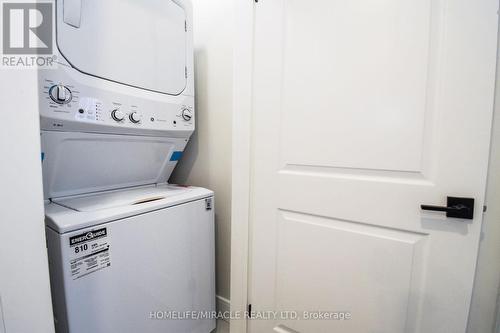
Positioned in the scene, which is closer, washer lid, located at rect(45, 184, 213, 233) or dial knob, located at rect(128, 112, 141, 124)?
washer lid, located at rect(45, 184, 213, 233)

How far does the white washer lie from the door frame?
167mm

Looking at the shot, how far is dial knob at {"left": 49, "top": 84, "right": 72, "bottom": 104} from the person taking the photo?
0.82 meters

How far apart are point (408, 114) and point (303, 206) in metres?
0.57

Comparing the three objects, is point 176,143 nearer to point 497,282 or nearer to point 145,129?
point 145,129

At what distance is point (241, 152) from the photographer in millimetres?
1221

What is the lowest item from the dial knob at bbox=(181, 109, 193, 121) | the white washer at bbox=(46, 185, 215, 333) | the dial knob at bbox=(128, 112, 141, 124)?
the white washer at bbox=(46, 185, 215, 333)

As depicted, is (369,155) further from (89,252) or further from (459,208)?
(89,252)

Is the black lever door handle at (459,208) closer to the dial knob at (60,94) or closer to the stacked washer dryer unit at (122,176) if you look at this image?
the stacked washer dryer unit at (122,176)

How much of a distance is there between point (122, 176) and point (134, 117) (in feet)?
1.17

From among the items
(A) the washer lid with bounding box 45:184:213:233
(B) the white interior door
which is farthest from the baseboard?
(A) the washer lid with bounding box 45:184:213:233

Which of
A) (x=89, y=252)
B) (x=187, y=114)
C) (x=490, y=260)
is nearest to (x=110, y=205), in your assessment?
(x=89, y=252)

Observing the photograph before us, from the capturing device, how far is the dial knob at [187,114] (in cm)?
130
